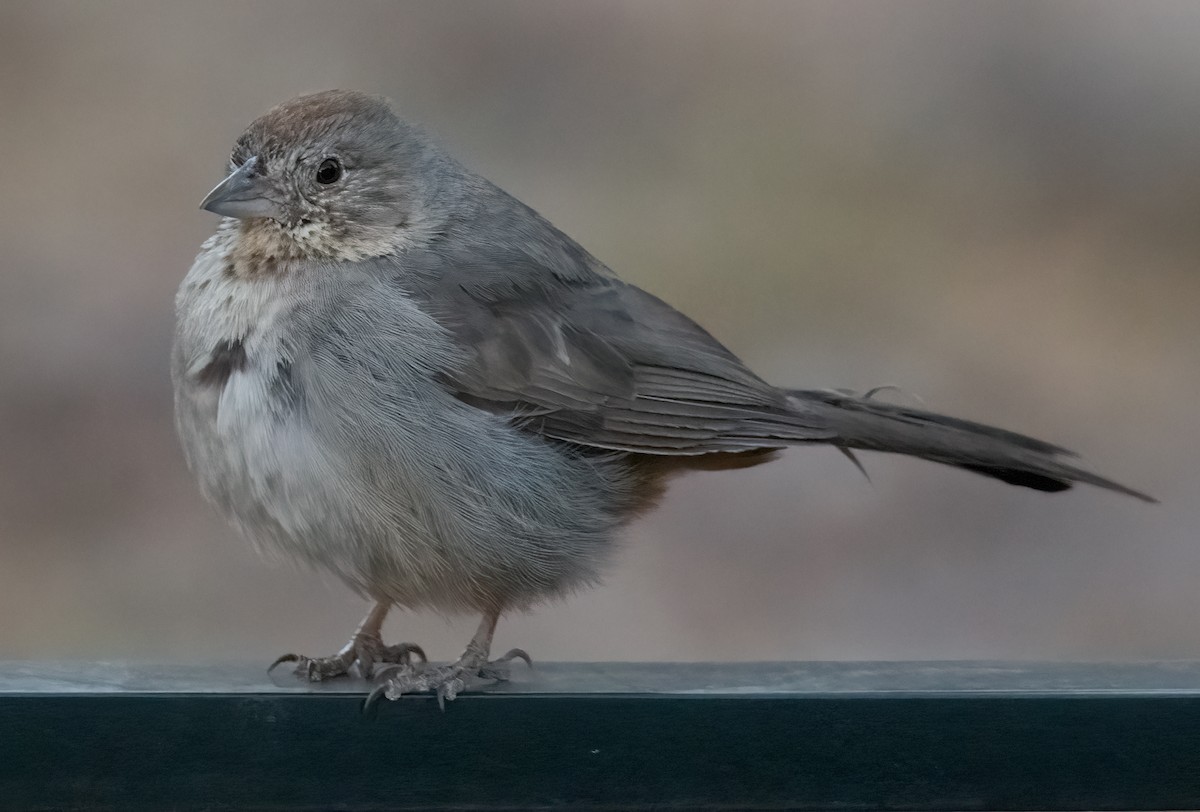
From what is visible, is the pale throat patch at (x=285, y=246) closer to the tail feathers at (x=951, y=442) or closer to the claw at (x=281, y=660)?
the claw at (x=281, y=660)

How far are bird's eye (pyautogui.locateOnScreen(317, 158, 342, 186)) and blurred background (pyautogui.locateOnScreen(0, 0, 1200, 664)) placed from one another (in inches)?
79.4

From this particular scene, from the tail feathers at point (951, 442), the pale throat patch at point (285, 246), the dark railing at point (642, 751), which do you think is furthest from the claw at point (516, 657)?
the pale throat patch at point (285, 246)

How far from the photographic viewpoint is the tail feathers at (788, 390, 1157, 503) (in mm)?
4348

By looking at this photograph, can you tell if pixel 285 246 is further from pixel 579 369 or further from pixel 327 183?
pixel 579 369

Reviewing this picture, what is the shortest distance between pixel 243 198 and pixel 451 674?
4.33 feet

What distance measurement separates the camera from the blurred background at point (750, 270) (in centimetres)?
705

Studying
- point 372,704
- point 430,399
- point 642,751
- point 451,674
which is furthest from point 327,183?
point 642,751

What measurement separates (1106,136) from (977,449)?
16.6 feet

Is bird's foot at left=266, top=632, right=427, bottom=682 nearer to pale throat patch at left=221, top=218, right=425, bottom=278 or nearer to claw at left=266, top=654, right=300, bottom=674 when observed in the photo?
claw at left=266, top=654, right=300, bottom=674

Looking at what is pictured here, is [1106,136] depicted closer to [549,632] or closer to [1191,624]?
[1191,624]

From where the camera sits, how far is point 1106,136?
895 centimetres

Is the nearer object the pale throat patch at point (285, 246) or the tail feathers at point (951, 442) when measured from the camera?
the tail feathers at point (951, 442)

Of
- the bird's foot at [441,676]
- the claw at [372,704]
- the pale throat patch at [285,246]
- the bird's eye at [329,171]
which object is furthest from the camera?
the bird's eye at [329,171]

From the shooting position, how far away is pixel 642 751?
351cm
